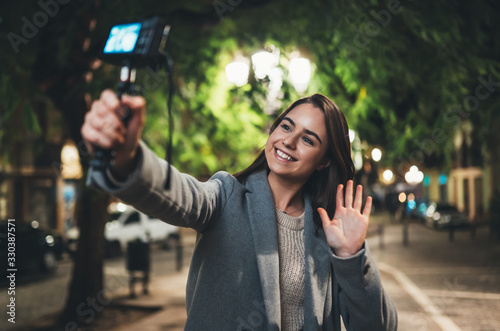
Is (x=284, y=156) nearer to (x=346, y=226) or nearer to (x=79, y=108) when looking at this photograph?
(x=346, y=226)

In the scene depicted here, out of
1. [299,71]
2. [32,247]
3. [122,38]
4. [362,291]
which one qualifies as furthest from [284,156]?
[32,247]

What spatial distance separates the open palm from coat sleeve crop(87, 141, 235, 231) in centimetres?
48

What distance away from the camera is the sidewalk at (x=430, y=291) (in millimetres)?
6988

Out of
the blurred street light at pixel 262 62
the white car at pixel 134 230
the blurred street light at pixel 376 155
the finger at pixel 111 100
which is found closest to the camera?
the finger at pixel 111 100

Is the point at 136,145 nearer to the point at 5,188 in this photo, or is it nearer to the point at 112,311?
the point at 112,311

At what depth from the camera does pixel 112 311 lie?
810 cm

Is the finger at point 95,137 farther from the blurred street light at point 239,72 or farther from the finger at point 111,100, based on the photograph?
the blurred street light at point 239,72

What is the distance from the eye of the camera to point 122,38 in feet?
4.46

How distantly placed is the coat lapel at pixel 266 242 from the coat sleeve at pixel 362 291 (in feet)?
0.87

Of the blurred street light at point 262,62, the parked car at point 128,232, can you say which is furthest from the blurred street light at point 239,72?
the parked car at point 128,232

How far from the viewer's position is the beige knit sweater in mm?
1969

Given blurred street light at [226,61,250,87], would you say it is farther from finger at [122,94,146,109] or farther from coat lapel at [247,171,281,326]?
finger at [122,94,146,109]

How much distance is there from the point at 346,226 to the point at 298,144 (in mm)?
431

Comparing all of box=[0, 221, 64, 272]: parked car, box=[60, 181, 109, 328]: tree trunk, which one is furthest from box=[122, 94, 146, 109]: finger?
box=[0, 221, 64, 272]: parked car
